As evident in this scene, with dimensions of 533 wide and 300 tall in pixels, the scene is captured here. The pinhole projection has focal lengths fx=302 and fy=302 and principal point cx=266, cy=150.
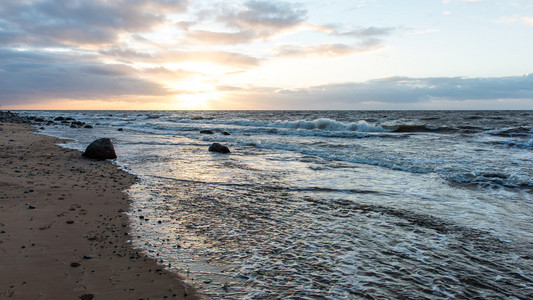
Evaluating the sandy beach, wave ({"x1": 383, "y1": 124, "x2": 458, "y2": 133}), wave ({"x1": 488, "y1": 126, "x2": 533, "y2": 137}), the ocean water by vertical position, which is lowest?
the ocean water

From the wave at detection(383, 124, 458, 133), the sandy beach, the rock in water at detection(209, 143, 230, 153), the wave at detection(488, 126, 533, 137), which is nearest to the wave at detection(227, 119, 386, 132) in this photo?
the wave at detection(383, 124, 458, 133)

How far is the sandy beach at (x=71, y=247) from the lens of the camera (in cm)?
304

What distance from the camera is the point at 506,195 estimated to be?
7336 millimetres

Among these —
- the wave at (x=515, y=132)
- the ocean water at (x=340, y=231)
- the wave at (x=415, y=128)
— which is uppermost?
the wave at (x=415, y=128)

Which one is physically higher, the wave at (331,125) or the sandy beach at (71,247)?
the wave at (331,125)

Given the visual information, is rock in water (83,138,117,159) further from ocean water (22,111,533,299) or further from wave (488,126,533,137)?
wave (488,126,533,137)

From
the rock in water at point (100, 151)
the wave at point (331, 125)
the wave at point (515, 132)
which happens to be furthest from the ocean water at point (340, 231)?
the wave at point (331, 125)

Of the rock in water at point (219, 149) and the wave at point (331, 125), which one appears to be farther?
the wave at point (331, 125)

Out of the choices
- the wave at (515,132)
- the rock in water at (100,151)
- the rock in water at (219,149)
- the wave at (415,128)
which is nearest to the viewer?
the rock in water at (100,151)

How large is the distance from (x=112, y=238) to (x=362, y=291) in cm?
341

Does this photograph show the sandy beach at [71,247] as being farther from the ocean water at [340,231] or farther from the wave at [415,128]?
Result: the wave at [415,128]

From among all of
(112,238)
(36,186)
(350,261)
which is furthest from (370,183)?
(36,186)

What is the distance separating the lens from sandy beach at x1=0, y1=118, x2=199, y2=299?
9.96 ft

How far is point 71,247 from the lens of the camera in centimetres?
395
